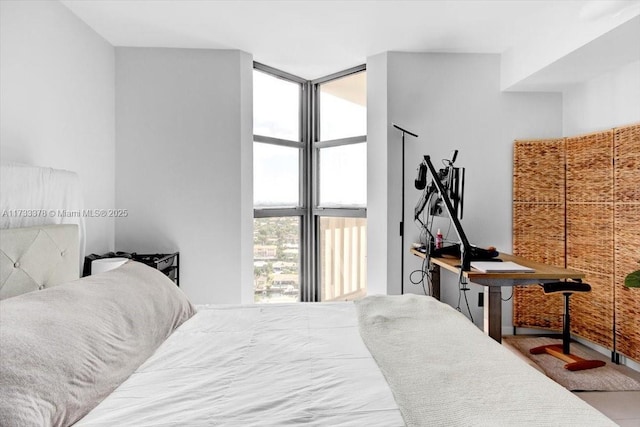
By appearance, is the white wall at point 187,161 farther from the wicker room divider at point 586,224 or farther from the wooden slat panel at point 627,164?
the wooden slat panel at point 627,164

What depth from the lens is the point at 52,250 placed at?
1.93 metres

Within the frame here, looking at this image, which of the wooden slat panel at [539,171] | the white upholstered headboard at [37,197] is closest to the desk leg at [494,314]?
the wooden slat panel at [539,171]

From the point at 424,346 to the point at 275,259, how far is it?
282 cm

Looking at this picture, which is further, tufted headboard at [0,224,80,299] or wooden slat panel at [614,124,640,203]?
wooden slat panel at [614,124,640,203]

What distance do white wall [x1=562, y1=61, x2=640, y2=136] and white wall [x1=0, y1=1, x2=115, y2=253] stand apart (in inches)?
154

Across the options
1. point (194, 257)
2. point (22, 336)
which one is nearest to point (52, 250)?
point (22, 336)

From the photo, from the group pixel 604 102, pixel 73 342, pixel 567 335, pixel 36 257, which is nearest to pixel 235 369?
pixel 73 342

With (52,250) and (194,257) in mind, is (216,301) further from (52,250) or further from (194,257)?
(52,250)

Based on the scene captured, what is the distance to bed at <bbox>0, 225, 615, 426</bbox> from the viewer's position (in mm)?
958

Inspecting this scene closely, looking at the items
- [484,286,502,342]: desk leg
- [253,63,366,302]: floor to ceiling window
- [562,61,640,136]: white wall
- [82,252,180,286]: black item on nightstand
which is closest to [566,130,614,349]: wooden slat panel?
[562,61,640,136]: white wall

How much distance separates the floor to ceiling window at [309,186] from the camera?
4.03 metres

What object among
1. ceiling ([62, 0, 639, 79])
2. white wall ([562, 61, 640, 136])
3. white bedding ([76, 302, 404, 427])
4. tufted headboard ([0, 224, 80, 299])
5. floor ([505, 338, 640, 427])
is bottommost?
floor ([505, 338, 640, 427])

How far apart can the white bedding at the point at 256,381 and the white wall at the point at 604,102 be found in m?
2.77

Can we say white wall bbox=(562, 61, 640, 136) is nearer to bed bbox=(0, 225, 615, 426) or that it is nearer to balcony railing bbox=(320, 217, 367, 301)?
balcony railing bbox=(320, 217, 367, 301)
